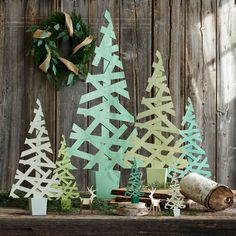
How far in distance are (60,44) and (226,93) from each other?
2.94 ft

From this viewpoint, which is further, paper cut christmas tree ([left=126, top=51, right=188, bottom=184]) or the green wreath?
paper cut christmas tree ([left=126, top=51, right=188, bottom=184])

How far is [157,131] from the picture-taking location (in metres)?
3.33

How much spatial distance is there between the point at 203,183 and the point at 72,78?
0.92 m

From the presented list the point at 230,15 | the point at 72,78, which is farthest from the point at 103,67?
the point at 230,15

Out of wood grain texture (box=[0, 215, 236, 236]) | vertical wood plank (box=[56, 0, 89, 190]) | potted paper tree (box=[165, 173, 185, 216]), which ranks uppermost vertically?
vertical wood plank (box=[56, 0, 89, 190])

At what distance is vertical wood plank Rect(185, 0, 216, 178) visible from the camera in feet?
11.1

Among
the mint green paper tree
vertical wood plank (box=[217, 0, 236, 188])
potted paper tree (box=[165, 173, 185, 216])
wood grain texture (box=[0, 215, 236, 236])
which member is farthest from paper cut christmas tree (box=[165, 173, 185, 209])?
vertical wood plank (box=[217, 0, 236, 188])

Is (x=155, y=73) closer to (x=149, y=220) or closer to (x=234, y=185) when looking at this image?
(x=234, y=185)

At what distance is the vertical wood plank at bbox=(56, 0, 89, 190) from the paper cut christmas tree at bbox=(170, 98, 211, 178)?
0.50 m

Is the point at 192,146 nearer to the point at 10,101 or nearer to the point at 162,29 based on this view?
the point at 162,29

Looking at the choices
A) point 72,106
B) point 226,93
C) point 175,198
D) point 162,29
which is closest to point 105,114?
point 72,106

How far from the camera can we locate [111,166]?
10.8 feet

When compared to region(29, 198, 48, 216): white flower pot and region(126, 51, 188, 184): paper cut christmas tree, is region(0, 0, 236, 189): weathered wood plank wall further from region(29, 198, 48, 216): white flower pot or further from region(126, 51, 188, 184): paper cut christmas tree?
region(29, 198, 48, 216): white flower pot

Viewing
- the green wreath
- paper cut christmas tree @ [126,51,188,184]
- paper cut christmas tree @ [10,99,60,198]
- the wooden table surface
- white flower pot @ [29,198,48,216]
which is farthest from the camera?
paper cut christmas tree @ [126,51,188,184]
